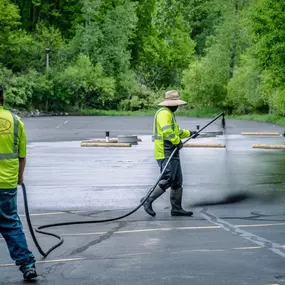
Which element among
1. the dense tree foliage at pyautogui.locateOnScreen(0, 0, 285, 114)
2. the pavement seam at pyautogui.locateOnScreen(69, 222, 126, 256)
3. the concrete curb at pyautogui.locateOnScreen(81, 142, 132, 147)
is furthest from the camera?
the dense tree foliage at pyautogui.locateOnScreen(0, 0, 285, 114)

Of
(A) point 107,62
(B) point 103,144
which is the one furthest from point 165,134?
(A) point 107,62

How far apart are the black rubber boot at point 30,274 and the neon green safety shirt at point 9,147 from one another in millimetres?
752

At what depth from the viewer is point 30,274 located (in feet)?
22.2

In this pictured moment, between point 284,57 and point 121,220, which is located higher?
point 284,57

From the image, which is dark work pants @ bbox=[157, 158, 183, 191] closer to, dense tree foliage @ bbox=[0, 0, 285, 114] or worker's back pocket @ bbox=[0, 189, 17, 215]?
worker's back pocket @ bbox=[0, 189, 17, 215]

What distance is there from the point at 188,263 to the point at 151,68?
84.1m

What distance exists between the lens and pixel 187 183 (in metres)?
15.7

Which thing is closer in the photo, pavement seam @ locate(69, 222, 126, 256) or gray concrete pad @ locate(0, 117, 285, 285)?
gray concrete pad @ locate(0, 117, 285, 285)

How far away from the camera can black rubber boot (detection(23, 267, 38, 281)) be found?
6750 mm

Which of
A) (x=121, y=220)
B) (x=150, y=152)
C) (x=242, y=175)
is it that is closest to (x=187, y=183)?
(x=242, y=175)

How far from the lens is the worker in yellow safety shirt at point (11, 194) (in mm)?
6762

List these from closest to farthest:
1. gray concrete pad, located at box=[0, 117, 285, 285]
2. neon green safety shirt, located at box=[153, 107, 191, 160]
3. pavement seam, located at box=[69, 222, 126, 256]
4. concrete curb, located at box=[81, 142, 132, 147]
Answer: gray concrete pad, located at box=[0, 117, 285, 285], pavement seam, located at box=[69, 222, 126, 256], neon green safety shirt, located at box=[153, 107, 191, 160], concrete curb, located at box=[81, 142, 132, 147]

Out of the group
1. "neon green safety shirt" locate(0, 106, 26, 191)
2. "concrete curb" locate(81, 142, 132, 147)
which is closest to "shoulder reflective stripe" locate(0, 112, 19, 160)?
"neon green safety shirt" locate(0, 106, 26, 191)

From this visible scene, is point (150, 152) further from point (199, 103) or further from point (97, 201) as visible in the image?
point (199, 103)
